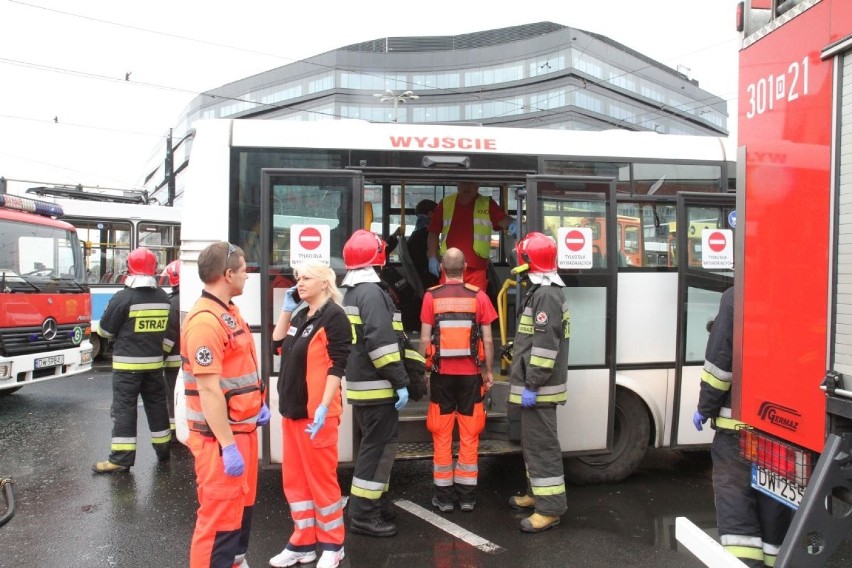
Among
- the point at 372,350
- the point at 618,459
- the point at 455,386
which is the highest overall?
the point at 372,350

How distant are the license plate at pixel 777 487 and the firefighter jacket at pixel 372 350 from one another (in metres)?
2.15

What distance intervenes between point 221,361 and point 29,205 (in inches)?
296

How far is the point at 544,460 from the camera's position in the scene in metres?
4.46

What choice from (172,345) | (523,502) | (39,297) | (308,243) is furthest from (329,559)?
(39,297)

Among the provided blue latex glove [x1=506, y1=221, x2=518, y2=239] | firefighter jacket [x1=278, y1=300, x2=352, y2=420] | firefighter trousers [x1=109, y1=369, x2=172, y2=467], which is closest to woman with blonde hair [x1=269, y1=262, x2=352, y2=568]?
firefighter jacket [x1=278, y1=300, x2=352, y2=420]

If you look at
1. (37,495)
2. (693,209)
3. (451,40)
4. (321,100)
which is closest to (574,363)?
(693,209)

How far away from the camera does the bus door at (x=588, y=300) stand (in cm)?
499

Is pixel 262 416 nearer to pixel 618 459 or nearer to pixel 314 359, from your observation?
pixel 314 359

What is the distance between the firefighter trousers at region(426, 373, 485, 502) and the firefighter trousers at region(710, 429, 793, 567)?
6.32ft

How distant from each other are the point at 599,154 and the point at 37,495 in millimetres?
5423

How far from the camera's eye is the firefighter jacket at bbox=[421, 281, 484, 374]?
4.79 metres

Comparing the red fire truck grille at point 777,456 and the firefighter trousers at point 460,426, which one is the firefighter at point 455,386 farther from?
the red fire truck grille at point 777,456

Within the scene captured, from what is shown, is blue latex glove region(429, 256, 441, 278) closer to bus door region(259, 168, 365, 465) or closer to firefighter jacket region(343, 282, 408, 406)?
bus door region(259, 168, 365, 465)

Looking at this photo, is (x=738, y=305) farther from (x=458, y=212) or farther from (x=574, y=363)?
(x=458, y=212)
